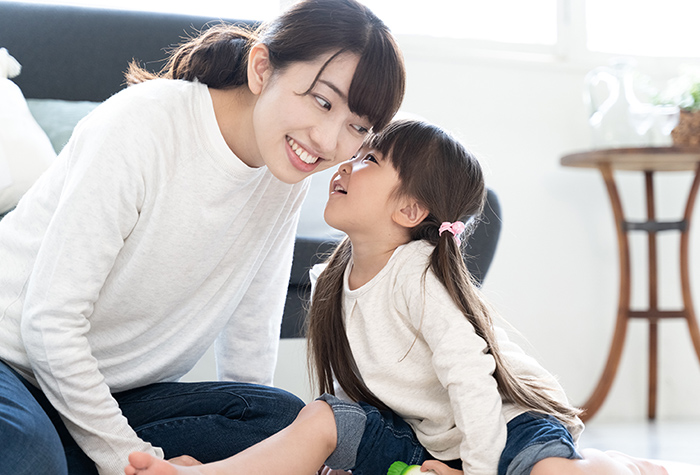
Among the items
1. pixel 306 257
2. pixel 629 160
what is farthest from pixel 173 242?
pixel 629 160

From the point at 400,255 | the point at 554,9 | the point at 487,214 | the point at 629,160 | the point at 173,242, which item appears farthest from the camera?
the point at 554,9

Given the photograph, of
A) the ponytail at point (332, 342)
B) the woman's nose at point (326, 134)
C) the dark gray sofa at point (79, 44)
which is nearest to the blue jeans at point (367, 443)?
the ponytail at point (332, 342)

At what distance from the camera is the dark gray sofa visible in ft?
5.89

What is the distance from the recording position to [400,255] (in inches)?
Result: 45.8

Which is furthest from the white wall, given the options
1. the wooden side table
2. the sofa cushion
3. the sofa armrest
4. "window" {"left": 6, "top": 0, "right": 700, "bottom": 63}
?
the sofa cushion

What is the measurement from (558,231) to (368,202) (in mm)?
1647

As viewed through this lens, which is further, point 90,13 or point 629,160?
point 629,160

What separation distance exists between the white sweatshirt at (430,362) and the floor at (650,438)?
0.82 metres

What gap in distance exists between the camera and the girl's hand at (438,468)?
1040mm

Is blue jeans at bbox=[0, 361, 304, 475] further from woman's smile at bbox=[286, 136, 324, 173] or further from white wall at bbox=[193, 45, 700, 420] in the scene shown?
white wall at bbox=[193, 45, 700, 420]

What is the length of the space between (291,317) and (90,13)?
103 cm

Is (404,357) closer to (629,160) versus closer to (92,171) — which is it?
(92,171)

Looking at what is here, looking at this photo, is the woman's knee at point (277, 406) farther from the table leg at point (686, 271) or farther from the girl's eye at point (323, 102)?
the table leg at point (686, 271)

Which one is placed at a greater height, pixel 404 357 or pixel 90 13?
pixel 90 13
